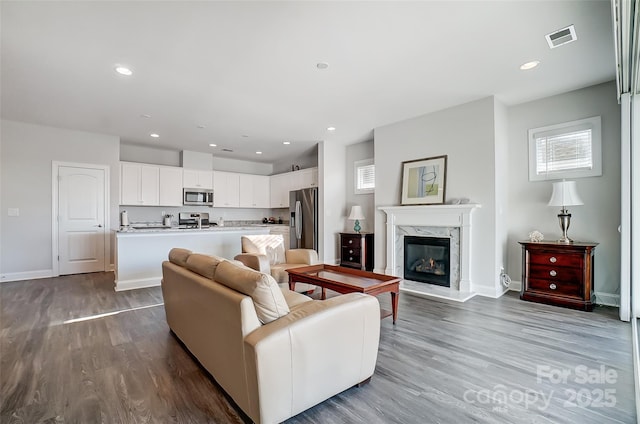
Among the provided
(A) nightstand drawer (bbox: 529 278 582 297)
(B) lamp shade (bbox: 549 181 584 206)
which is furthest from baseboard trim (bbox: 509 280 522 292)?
Answer: (B) lamp shade (bbox: 549 181 584 206)

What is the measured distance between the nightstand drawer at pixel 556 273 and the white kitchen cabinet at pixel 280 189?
17.2 feet

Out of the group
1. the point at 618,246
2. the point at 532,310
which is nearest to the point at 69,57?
the point at 532,310

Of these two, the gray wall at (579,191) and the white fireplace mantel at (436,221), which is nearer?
the gray wall at (579,191)

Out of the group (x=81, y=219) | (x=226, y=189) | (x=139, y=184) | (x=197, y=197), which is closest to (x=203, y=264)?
(x=81, y=219)

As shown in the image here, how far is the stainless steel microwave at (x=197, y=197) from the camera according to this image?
6.75 m

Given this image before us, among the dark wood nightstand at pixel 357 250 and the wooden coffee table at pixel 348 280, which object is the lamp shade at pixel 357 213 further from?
the wooden coffee table at pixel 348 280

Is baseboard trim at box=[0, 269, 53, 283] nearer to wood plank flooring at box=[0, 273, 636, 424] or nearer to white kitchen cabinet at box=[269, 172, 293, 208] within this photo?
wood plank flooring at box=[0, 273, 636, 424]

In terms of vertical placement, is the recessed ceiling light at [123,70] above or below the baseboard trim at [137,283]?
above

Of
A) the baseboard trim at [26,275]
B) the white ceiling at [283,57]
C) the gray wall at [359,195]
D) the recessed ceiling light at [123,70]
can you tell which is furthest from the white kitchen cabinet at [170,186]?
the gray wall at [359,195]

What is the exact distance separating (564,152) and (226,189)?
262 inches

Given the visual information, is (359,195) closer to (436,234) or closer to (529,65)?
(436,234)

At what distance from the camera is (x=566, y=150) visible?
389 cm

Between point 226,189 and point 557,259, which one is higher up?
point 226,189

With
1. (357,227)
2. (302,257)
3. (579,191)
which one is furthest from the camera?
(357,227)
